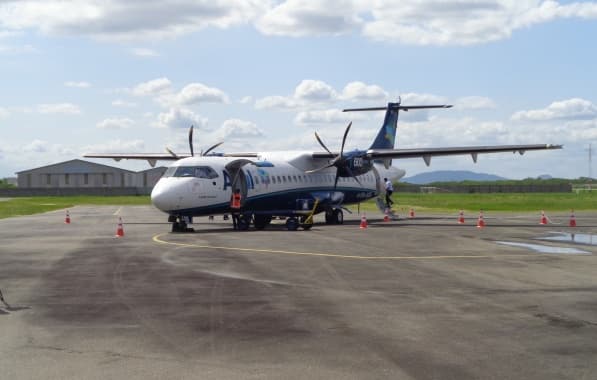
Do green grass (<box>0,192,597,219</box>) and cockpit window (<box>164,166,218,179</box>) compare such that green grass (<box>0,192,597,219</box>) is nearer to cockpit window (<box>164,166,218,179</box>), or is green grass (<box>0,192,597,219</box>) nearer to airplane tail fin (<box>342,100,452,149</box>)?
airplane tail fin (<box>342,100,452,149</box>)

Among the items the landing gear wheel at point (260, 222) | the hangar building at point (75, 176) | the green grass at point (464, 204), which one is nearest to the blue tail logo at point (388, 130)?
the green grass at point (464, 204)

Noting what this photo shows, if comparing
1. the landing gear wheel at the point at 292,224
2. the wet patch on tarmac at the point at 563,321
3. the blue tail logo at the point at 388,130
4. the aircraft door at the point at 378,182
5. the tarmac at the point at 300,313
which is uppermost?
the blue tail logo at the point at 388,130

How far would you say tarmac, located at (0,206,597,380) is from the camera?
8.04m

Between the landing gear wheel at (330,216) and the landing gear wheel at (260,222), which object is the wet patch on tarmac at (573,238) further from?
the landing gear wheel at (260,222)

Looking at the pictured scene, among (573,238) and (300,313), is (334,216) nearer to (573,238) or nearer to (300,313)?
(573,238)

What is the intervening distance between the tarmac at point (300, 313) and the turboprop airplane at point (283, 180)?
8058 millimetres

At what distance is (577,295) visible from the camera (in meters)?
13.0

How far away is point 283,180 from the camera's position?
1422 inches

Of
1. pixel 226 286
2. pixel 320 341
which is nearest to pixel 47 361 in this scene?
pixel 320 341

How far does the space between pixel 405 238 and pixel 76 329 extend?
57.4 ft

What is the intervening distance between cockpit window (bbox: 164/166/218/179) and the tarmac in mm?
8570

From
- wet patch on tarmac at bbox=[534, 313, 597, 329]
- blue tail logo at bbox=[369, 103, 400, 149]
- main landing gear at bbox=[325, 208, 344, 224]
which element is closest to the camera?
wet patch on tarmac at bbox=[534, 313, 597, 329]

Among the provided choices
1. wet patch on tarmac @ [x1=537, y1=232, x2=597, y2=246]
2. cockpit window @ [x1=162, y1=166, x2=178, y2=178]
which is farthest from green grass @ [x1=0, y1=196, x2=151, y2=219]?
wet patch on tarmac @ [x1=537, y1=232, x2=597, y2=246]

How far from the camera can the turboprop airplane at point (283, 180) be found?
99.5 feet
